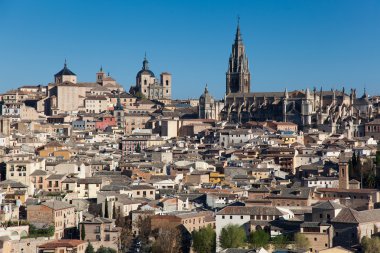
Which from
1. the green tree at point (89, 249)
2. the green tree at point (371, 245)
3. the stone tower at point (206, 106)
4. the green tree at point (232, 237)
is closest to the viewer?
the green tree at point (371, 245)

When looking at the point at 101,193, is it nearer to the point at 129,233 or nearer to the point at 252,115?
the point at 129,233

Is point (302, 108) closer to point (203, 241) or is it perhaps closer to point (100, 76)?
point (100, 76)

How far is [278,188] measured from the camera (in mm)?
44406

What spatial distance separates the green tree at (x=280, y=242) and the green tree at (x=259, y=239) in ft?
0.88

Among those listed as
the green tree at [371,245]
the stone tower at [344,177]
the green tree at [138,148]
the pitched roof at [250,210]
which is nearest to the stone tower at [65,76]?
the green tree at [138,148]

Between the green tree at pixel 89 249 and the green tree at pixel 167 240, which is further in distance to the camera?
the green tree at pixel 89 249

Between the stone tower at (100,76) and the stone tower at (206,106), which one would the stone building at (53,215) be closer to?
the stone tower at (206,106)

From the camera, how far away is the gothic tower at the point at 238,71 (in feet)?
321

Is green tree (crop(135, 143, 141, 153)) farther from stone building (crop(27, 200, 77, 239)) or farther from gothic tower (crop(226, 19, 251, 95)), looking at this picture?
gothic tower (crop(226, 19, 251, 95))

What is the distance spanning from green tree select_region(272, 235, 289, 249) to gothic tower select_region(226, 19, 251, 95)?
62.4m

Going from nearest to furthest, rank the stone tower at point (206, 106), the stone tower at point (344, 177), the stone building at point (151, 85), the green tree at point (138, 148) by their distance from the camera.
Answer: the stone tower at point (344, 177)
the green tree at point (138, 148)
the stone tower at point (206, 106)
the stone building at point (151, 85)

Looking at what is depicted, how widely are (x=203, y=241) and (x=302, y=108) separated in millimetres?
48877

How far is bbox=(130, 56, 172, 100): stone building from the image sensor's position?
105 meters

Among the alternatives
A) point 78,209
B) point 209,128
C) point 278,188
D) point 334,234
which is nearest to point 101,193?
point 78,209
